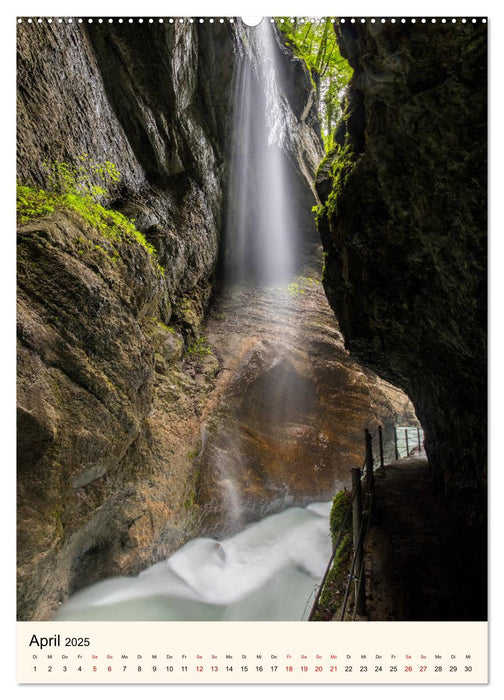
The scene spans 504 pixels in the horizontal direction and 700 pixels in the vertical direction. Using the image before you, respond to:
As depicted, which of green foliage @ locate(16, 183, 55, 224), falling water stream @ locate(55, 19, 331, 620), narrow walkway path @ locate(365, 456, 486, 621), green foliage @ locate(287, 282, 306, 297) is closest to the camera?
narrow walkway path @ locate(365, 456, 486, 621)

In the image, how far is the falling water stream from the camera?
19.7ft

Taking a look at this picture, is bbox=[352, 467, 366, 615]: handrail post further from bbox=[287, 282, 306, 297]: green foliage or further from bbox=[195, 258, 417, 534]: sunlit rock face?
bbox=[287, 282, 306, 297]: green foliage

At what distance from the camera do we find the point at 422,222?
3525 mm

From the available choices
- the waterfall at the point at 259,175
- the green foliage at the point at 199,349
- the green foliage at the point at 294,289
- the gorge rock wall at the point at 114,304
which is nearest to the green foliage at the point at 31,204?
the gorge rock wall at the point at 114,304

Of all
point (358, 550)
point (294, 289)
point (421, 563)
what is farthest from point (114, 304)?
point (294, 289)

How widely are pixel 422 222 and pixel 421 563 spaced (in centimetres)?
387

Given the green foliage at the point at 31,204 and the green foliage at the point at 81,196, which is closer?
the green foliage at the point at 31,204

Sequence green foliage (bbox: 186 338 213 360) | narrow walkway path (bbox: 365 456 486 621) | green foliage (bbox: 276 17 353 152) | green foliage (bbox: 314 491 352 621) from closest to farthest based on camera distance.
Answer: narrow walkway path (bbox: 365 456 486 621) → green foliage (bbox: 314 491 352 621) → green foliage (bbox: 186 338 213 360) → green foliage (bbox: 276 17 353 152)

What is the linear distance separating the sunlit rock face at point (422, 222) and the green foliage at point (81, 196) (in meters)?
3.54

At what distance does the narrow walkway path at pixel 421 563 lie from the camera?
324 centimetres

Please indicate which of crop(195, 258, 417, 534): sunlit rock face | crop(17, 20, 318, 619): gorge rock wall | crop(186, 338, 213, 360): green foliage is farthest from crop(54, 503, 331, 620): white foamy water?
crop(186, 338, 213, 360): green foliage

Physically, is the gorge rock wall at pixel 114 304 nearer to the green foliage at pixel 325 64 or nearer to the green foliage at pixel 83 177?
the green foliage at pixel 83 177

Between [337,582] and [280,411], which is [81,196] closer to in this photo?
[337,582]

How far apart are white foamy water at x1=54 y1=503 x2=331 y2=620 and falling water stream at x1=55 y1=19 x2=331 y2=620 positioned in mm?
19
